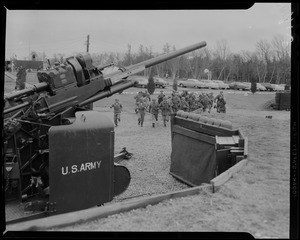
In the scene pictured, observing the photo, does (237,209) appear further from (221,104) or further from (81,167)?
(221,104)

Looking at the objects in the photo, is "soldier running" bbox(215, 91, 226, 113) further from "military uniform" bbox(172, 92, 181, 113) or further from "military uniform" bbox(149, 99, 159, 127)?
"military uniform" bbox(149, 99, 159, 127)

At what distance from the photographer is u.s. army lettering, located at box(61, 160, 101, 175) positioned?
5.14 meters

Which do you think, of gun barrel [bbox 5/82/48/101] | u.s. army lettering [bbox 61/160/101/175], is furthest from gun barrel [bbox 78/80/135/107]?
u.s. army lettering [bbox 61/160/101/175]

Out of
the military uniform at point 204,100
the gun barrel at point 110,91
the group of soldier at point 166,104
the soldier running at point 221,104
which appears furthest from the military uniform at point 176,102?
the gun barrel at point 110,91

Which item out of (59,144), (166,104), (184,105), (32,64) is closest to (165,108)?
(166,104)

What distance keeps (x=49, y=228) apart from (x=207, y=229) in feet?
5.47

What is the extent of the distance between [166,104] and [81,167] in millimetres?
12247

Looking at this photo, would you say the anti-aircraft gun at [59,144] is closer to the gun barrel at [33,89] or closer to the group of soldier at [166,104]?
the gun barrel at [33,89]

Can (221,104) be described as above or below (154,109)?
above

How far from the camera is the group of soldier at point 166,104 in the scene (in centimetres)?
1692

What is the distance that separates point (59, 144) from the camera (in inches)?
198

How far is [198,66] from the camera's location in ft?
23.4

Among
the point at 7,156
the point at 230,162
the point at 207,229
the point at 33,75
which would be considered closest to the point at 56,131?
the point at 7,156
